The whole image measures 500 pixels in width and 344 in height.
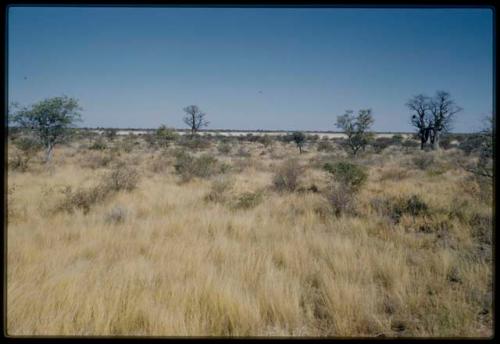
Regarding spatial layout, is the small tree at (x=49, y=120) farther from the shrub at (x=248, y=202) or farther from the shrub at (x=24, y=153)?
the shrub at (x=248, y=202)

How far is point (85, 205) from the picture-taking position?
23.9 ft

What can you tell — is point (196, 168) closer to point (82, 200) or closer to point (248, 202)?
point (248, 202)

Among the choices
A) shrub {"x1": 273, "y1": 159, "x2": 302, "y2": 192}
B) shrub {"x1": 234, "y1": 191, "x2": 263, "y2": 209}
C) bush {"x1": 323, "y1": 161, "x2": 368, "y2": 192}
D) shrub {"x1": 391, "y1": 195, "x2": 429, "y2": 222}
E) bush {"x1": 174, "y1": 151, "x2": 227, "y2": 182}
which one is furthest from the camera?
bush {"x1": 174, "y1": 151, "x2": 227, "y2": 182}

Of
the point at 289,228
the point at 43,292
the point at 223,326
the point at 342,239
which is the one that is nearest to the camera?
the point at 223,326

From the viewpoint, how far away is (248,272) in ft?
13.1

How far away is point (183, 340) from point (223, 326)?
2.50 ft

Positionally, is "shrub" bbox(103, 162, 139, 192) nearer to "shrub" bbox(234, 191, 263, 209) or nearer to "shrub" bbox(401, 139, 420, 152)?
"shrub" bbox(234, 191, 263, 209)

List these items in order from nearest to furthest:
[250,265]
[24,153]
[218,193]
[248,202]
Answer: [250,265] → [248,202] → [218,193] → [24,153]

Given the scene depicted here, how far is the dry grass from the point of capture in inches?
119

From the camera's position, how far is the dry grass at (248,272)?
3.03 m

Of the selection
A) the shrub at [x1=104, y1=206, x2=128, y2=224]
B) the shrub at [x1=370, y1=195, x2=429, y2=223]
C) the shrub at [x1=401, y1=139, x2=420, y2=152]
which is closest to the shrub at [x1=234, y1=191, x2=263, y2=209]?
the shrub at [x1=104, y1=206, x2=128, y2=224]

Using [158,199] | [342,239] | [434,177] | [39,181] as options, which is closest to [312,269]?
[342,239]

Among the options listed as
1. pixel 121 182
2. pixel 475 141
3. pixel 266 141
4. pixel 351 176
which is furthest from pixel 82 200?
pixel 266 141

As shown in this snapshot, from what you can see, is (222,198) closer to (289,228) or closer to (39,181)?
(289,228)
